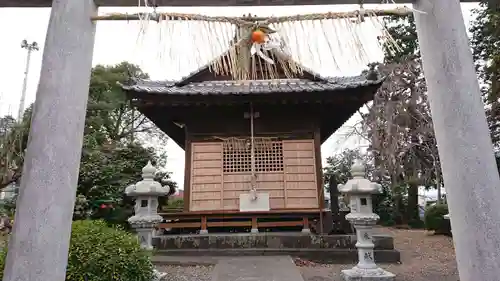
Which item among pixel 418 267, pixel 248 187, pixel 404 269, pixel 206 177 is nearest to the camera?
pixel 404 269

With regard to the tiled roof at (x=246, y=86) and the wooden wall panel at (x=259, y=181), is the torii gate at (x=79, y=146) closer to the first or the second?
the tiled roof at (x=246, y=86)

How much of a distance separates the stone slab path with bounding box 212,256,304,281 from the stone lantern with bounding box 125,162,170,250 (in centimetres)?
130

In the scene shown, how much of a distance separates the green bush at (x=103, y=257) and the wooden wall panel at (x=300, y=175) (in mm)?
5020

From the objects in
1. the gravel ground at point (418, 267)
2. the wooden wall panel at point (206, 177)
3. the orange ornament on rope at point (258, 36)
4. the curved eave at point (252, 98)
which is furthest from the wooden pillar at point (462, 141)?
the wooden wall panel at point (206, 177)

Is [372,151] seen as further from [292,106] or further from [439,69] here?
[439,69]

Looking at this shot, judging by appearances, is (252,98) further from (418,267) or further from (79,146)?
(79,146)

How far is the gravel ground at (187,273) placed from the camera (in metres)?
5.70

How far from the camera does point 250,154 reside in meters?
8.92

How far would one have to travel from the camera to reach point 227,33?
90.8 inches

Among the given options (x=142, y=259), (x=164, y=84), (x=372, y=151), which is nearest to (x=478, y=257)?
(x=142, y=259)

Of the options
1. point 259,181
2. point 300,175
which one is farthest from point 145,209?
point 300,175

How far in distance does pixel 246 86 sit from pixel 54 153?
281 inches

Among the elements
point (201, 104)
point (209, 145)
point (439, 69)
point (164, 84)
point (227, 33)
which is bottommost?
point (439, 69)

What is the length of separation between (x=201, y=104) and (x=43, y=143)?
6720mm
